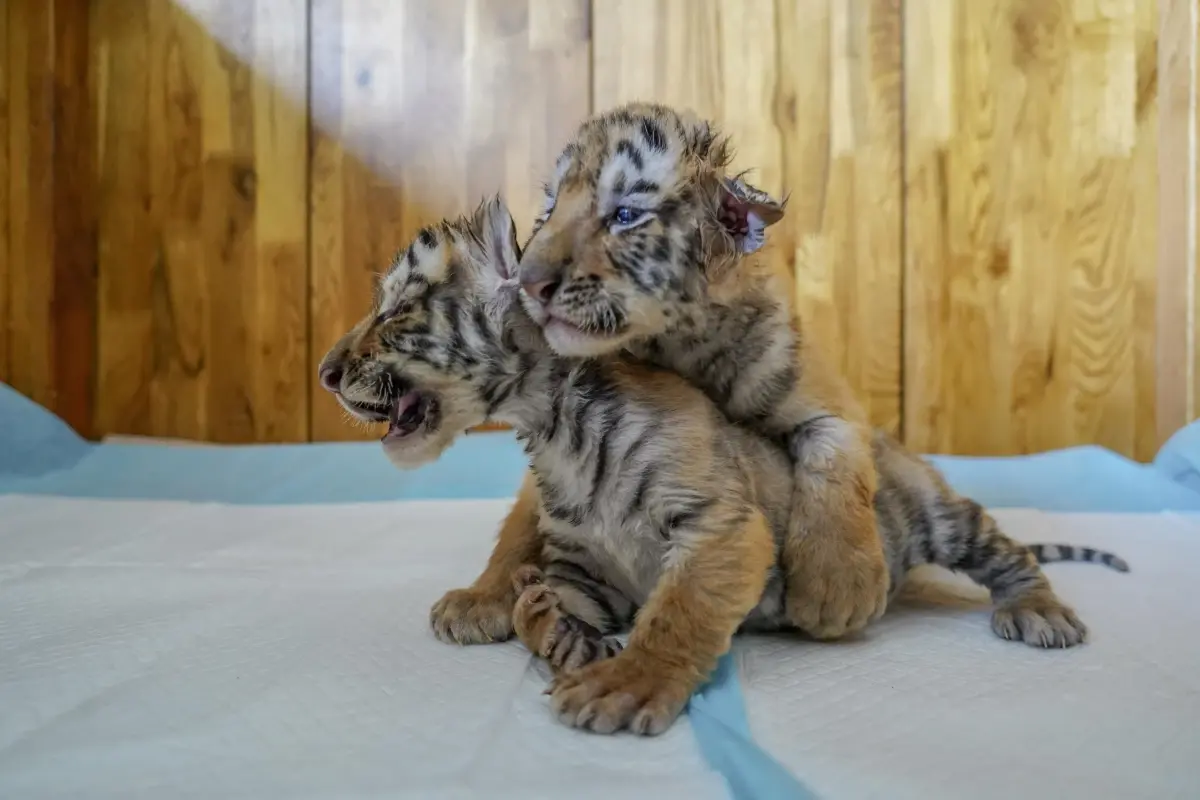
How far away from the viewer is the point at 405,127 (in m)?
2.91

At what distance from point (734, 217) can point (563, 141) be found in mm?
1769

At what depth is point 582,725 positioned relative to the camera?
82 cm

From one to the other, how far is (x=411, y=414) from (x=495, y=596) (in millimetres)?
270

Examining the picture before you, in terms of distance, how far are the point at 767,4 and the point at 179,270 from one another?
82.9 inches

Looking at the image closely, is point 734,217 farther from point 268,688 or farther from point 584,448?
point 268,688

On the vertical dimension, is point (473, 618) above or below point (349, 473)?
above

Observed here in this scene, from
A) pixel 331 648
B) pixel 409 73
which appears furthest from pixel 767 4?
pixel 331 648

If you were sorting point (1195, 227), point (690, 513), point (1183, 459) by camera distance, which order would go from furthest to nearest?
point (1195, 227) → point (1183, 459) → point (690, 513)

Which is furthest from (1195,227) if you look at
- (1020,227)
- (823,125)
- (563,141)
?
(563,141)

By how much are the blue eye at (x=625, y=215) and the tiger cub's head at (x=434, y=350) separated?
0.14 m

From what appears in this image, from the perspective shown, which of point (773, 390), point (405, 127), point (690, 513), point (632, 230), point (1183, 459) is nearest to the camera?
point (690, 513)

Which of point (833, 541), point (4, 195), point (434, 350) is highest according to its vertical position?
point (4, 195)

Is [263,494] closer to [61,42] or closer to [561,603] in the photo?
[561,603]

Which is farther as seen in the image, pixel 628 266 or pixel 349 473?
pixel 349 473
